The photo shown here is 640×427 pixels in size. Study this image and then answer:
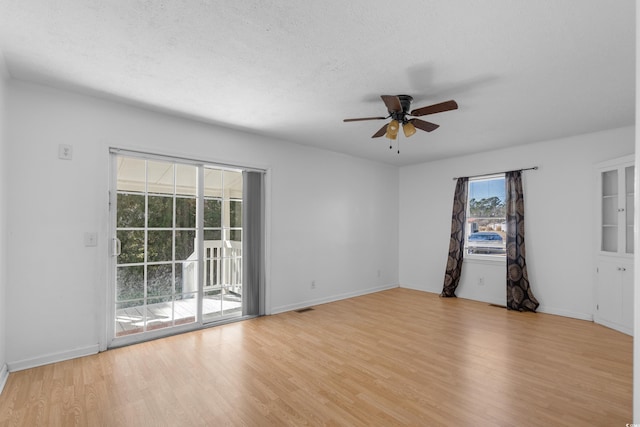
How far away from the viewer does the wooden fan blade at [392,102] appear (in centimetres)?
270

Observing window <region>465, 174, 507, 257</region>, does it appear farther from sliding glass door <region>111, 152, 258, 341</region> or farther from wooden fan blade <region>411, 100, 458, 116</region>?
sliding glass door <region>111, 152, 258, 341</region>

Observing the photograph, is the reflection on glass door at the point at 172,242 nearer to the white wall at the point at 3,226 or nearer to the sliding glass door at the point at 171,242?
the sliding glass door at the point at 171,242

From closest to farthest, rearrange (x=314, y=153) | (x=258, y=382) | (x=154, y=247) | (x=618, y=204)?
(x=258, y=382) → (x=154, y=247) → (x=618, y=204) → (x=314, y=153)

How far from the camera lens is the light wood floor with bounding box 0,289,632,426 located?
6.93 feet

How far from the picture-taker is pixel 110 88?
2.89 metres

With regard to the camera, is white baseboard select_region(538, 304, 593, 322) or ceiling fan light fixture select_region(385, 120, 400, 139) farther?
white baseboard select_region(538, 304, 593, 322)

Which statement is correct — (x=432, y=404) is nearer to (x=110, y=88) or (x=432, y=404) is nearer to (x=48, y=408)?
(x=48, y=408)

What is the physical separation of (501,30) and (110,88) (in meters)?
3.24

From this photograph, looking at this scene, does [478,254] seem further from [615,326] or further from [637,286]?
[637,286]

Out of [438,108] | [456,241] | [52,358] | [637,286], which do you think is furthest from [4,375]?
[456,241]

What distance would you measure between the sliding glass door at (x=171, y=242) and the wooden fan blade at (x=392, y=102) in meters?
2.36

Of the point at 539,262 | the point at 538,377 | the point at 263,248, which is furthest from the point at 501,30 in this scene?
the point at 539,262

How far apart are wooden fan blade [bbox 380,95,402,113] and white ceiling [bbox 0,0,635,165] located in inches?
6.1

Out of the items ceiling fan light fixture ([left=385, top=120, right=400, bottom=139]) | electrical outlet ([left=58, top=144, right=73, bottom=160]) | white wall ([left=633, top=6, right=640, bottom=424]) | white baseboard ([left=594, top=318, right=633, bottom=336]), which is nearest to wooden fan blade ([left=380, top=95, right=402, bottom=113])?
ceiling fan light fixture ([left=385, top=120, right=400, bottom=139])
